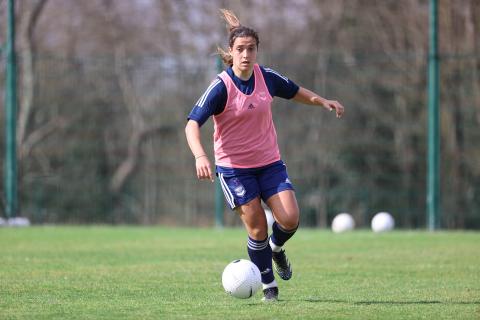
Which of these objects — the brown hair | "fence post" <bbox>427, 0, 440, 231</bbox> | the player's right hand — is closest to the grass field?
the player's right hand

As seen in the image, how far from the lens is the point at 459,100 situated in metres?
17.6

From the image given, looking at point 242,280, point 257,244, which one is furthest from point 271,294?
point 242,280

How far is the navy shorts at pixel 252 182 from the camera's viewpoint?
7.55 m

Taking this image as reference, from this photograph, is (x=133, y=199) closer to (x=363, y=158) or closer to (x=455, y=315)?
(x=363, y=158)

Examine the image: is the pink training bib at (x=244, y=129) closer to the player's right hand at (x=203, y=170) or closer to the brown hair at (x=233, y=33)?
the brown hair at (x=233, y=33)

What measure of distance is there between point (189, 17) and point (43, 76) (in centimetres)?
736

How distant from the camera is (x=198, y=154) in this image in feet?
23.1

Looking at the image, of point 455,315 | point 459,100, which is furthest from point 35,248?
point 459,100

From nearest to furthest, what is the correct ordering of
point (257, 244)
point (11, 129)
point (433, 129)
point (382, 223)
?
point (257, 244), point (382, 223), point (433, 129), point (11, 129)

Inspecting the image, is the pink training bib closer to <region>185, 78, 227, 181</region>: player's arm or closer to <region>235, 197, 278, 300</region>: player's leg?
<region>185, 78, 227, 181</region>: player's arm

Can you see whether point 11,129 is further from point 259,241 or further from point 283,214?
point 283,214

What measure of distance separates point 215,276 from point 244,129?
7.76 feet

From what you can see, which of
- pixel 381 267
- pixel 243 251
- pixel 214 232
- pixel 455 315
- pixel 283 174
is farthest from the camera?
pixel 214 232

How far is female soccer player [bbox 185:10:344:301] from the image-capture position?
7.47 m
